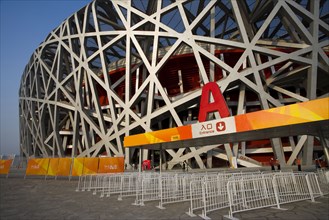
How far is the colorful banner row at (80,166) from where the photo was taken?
15.6 metres

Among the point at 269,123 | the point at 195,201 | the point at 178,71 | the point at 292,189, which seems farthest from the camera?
the point at 178,71

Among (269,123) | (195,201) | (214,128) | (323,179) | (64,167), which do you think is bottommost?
(195,201)

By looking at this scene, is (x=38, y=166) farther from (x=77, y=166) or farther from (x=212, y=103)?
(x=212, y=103)

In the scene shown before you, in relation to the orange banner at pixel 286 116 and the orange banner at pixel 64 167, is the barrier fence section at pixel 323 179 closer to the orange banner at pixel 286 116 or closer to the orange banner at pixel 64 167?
the orange banner at pixel 286 116

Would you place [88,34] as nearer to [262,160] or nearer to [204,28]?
[204,28]

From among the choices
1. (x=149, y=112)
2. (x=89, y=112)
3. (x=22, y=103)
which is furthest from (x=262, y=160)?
(x=22, y=103)

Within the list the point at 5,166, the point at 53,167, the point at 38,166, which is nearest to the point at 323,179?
the point at 53,167

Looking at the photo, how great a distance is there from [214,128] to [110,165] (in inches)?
352

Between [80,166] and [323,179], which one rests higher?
[80,166]

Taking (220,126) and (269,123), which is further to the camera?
(220,126)

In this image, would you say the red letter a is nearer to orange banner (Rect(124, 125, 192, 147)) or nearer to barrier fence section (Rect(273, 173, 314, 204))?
orange banner (Rect(124, 125, 192, 147))

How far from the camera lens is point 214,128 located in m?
11.0

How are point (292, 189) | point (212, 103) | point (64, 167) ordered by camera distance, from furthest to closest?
point (64, 167), point (212, 103), point (292, 189)

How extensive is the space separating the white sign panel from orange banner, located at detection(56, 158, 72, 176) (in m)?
9.82
